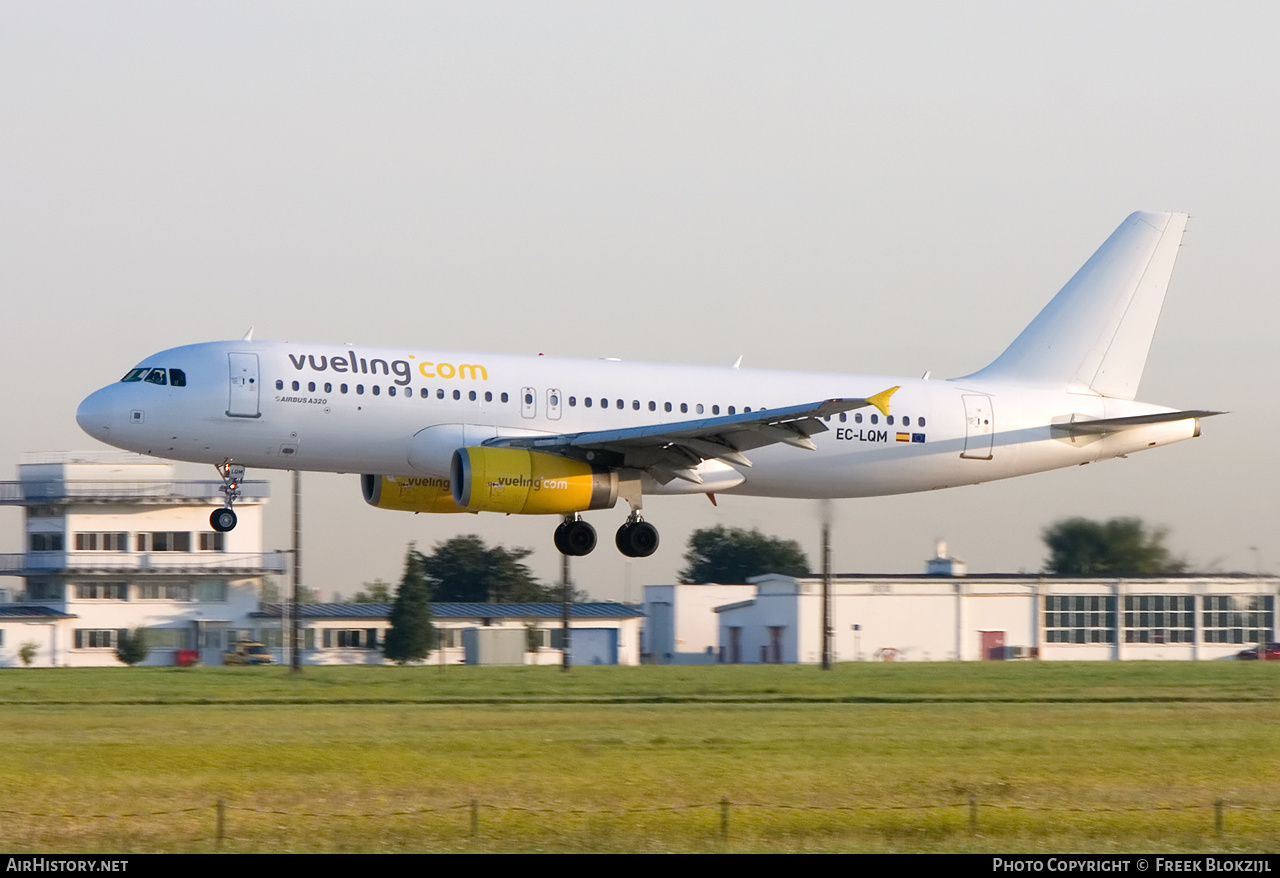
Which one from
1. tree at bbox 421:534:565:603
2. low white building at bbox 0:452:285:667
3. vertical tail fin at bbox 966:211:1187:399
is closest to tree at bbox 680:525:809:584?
tree at bbox 421:534:565:603

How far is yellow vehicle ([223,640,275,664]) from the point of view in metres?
98.3

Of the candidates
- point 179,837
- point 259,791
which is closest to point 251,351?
point 259,791

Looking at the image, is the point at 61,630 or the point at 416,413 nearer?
the point at 416,413

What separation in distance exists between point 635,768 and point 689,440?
1060 centimetres

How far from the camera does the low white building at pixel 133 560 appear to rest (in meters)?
106

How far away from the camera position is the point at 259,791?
1161 inches

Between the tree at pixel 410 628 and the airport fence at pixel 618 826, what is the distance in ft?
255

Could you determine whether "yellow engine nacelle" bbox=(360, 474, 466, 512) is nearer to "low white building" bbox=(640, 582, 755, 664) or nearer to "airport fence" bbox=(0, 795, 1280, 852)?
"airport fence" bbox=(0, 795, 1280, 852)

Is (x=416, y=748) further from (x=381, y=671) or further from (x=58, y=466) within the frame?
(x=58, y=466)

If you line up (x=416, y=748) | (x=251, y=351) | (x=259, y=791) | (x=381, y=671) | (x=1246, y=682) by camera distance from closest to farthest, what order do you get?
(x=259, y=791) → (x=416, y=748) → (x=251, y=351) → (x=1246, y=682) → (x=381, y=671)

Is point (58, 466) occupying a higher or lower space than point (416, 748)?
higher

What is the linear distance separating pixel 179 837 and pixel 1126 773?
54.6 ft

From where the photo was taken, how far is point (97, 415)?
39.4 metres

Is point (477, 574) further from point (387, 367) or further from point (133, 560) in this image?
point (387, 367)
